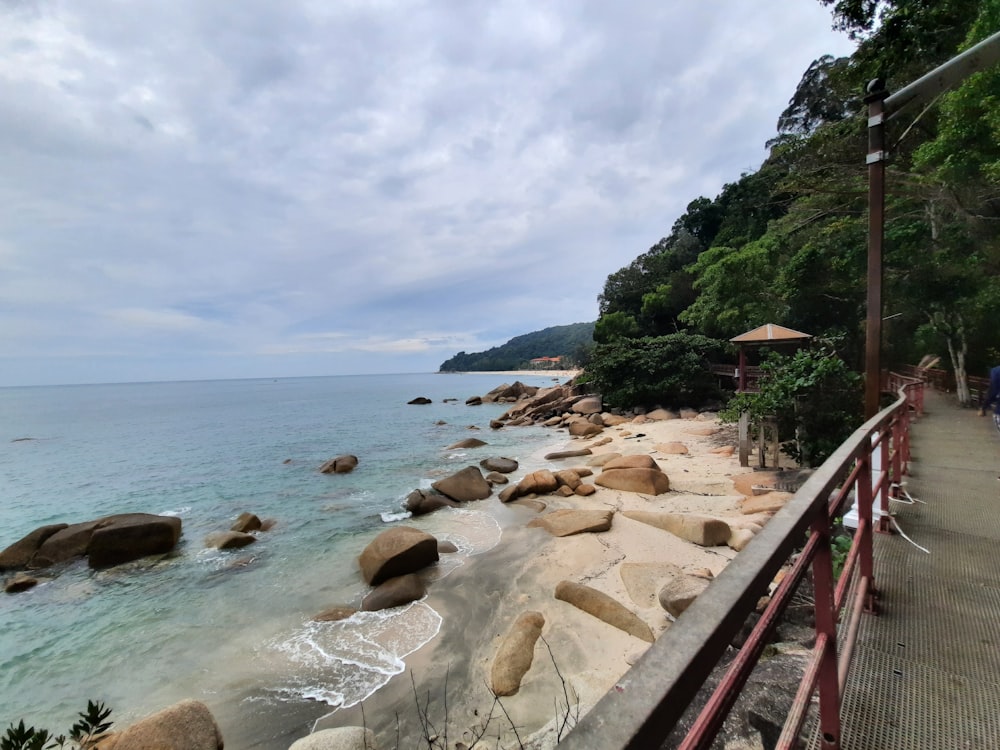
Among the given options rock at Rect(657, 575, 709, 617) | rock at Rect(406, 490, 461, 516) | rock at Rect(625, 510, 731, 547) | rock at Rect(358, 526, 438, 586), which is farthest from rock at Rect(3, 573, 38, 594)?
rock at Rect(625, 510, 731, 547)

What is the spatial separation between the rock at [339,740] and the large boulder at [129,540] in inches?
279

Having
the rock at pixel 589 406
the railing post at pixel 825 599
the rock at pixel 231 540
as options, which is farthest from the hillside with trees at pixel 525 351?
the railing post at pixel 825 599

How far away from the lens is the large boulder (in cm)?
852

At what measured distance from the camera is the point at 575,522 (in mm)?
7785

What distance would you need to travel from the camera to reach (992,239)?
33.0ft

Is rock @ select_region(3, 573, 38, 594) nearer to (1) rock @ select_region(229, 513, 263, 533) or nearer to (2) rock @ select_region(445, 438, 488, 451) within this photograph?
(1) rock @ select_region(229, 513, 263, 533)

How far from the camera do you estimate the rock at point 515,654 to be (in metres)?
4.27

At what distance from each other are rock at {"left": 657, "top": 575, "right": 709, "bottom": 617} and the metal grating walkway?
1.88 m

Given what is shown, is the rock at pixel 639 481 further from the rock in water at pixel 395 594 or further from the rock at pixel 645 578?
the rock in water at pixel 395 594

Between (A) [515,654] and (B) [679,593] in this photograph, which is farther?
(B) [679,593]

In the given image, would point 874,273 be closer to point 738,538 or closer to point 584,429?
point 738,538

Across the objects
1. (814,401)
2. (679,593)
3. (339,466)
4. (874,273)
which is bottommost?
(339,466)

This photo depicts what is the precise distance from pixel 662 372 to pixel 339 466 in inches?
611

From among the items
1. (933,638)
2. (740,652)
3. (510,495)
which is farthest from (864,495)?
(510,495)
